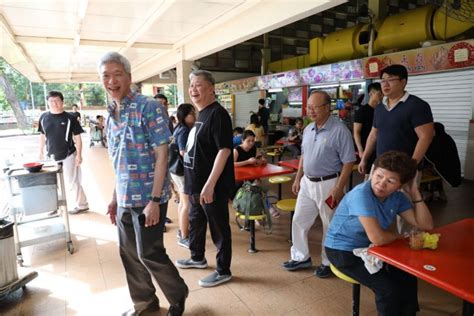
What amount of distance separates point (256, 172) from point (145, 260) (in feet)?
5.68

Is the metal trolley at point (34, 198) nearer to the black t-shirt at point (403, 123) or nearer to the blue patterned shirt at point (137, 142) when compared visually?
the blue patterned shirt at point (137, 142)

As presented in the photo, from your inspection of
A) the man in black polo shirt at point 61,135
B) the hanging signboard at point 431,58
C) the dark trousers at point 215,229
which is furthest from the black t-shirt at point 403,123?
the man in black polo shirt at point 61,135

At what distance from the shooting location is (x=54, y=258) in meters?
3.04

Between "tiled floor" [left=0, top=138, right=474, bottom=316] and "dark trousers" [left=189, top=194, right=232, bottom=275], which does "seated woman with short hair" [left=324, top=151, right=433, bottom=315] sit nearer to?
"tiled floor" [left=0, top=138, right=474, bottom=316]

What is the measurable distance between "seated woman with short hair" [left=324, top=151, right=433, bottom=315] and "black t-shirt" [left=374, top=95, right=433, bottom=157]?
725 mm

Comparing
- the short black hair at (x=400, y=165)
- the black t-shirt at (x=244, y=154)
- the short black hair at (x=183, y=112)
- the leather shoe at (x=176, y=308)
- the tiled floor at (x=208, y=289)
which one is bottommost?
the tiled floor at (x=208, y=289)

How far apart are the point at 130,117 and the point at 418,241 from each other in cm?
161

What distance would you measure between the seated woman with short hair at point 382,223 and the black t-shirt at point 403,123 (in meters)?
0.73

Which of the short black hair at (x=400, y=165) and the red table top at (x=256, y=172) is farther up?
the short black hair at (x=400, y=165)

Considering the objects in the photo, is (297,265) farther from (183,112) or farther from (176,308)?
(183,112)

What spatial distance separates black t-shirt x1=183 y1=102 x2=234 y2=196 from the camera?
2240 mm

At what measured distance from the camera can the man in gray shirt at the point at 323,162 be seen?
2.34 meters

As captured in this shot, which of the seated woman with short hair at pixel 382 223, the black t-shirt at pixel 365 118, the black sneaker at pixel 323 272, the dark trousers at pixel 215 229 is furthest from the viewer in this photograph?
the black t-shirt at pixel 365 118

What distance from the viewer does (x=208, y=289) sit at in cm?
243
